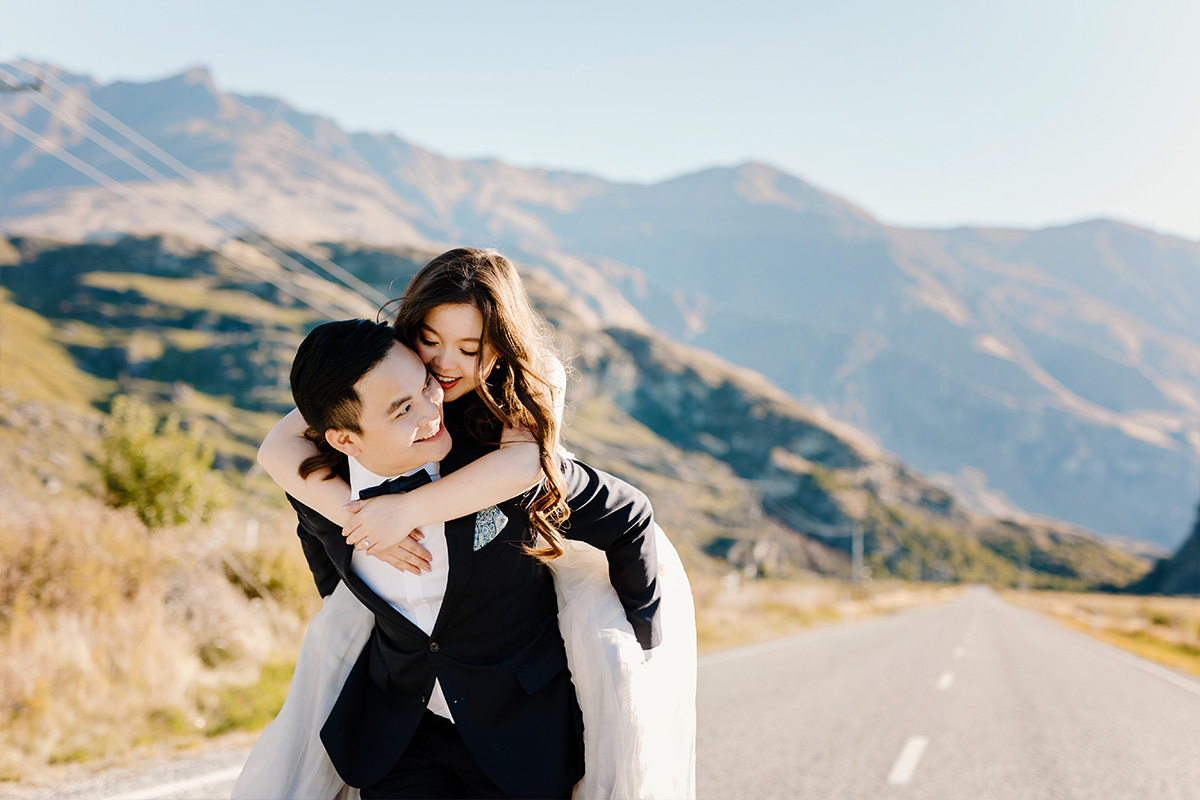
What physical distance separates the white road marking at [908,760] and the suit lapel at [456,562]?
4200 mm

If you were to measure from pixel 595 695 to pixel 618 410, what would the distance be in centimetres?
17515

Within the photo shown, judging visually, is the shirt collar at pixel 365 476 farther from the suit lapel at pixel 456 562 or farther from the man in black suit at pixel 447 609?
the suit lapel at pixel 456 562

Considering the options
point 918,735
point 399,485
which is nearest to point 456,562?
point 399,485

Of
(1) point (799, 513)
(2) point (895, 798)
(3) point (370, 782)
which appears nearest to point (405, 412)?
(3) point (370, 782)

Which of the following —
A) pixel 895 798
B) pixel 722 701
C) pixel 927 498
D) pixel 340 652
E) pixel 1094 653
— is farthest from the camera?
pixel 927 498

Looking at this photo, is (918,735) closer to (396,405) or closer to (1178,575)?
(396,405)

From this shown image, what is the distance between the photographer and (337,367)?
1.93m

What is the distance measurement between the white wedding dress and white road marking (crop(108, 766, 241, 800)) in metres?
1.61

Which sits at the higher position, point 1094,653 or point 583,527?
point 583,527

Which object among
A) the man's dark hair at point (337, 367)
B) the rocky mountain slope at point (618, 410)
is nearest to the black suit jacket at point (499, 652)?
the man's dark hair at point (337, 367)

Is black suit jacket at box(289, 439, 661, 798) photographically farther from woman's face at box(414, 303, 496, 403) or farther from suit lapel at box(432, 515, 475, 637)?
woman's face at box(414, 303, 496, 403)

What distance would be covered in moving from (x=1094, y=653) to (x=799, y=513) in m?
138

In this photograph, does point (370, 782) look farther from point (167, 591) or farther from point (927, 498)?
point (927, 498)

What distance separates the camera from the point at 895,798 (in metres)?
4.65
